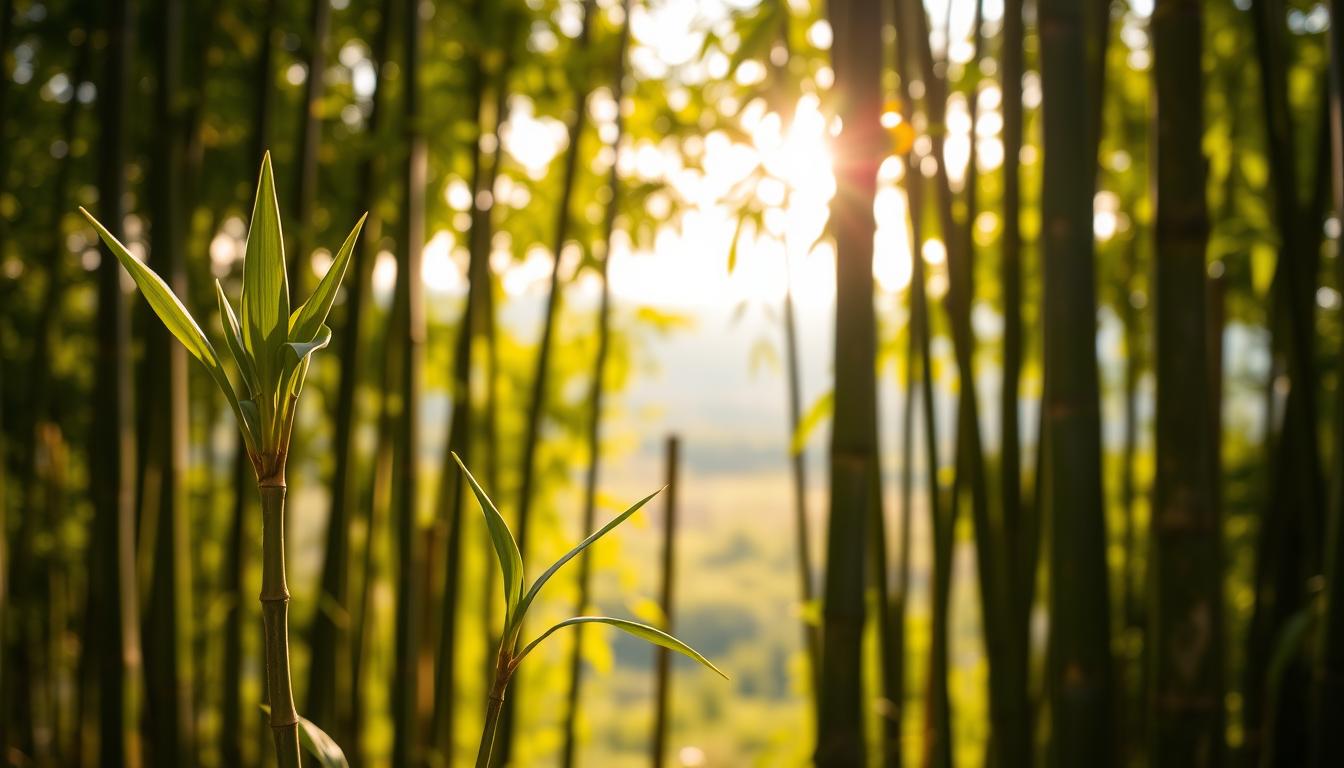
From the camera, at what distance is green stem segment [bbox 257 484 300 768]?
11.7 inches

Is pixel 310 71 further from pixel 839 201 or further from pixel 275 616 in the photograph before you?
pixel 275 616

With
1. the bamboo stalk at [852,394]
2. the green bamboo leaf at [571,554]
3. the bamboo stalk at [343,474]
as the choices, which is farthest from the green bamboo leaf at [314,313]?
the bamboo stalk at [343,474]

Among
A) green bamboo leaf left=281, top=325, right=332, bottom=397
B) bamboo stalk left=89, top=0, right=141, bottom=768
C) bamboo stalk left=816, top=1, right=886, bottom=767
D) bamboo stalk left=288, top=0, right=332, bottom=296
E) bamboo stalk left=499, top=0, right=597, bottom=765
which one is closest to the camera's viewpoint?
green bamboo leaf left=281, top=325, right=332, bottom=397

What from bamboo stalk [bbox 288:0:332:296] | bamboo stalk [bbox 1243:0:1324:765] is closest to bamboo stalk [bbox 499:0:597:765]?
bamboo stalk [bbox 288:0:332:296]

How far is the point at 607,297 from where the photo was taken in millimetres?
1394

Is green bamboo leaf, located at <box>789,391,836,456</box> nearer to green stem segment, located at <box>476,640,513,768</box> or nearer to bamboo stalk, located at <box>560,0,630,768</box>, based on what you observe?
bamboo stalk, located at <box>560,0,630,768</box>

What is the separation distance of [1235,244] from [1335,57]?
0.50 m

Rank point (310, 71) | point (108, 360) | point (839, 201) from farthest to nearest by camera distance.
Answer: point (310, 71)
point (108, 360)
point (839, 201)

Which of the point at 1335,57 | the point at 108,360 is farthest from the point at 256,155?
the point at 1335,57

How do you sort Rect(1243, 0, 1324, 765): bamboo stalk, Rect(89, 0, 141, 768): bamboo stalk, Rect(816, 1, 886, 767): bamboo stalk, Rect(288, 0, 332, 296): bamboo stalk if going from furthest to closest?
Rect(288, 0, 332, 296): bamboo stalk, Rect(89, 0, 141, 768): bamboo stalk, Rect(1243, 0, 1324, 765): bamboo stalk, Rect(816, 1, 886, 767): bamboo stalk

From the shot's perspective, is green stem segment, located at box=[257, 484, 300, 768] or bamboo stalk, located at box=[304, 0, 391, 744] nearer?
green stem segment, located at box=[257, 484, 300, 768]

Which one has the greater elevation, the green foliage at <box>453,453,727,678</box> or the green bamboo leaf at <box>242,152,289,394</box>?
the green bamboo leaf at <box>242,152,289,394</box>

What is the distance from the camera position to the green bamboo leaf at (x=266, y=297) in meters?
0.28

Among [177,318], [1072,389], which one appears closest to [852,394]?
[1072,389]
